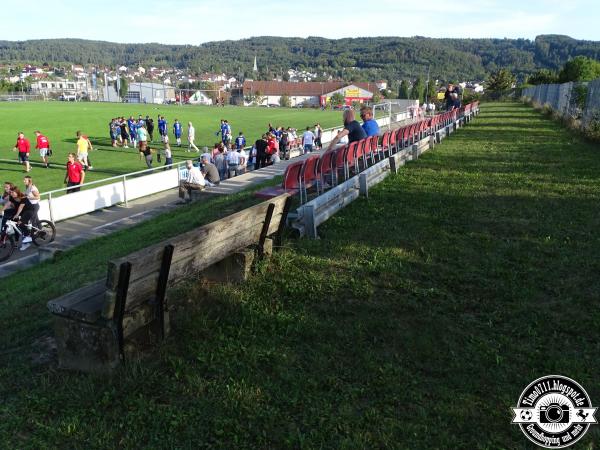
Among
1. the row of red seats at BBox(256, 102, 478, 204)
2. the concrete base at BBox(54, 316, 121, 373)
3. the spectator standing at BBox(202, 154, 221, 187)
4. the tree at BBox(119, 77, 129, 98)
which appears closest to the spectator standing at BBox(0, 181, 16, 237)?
the spectator standing at BBox(202, 154, 221, 187)

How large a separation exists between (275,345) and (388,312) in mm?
1024

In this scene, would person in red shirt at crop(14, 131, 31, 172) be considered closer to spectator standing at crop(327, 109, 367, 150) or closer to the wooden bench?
spectator standing at crop(327, 109, 367, 150)

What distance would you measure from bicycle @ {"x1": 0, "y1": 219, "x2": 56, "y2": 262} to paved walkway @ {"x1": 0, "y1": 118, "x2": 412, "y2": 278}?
155mm

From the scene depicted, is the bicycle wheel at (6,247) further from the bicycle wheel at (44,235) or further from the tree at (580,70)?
the tree at (580,70)

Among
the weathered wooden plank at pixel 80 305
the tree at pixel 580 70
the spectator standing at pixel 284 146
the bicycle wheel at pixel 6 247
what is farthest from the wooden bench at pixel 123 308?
the tree at pixel 580 70

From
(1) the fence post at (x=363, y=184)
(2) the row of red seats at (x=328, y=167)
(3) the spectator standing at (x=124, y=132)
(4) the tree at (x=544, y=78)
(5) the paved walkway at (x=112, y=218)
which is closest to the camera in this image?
(2) the row of red seats at (x=328, y=167)

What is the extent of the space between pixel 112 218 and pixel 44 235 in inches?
93.0

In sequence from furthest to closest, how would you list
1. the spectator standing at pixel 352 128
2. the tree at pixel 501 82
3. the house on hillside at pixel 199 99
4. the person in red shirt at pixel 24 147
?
the house on hillside at pixel 199 99 < the tree at pixel 501 82 < the person in red shirt at pixel 24 147 < the spectator standing at pixel 352 128

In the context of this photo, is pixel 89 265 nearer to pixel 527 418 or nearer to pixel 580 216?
pixel 527 418

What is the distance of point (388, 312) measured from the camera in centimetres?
412

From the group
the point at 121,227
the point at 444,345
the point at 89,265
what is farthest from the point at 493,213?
the point at 121,227

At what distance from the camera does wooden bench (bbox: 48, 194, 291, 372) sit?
3.18 metres

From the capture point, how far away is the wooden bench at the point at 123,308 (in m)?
3.18

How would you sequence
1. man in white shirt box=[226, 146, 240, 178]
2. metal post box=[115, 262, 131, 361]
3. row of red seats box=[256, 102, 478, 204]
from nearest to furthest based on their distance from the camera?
metal post box=[115, 262, 131, 361], row of red seats box=[256, 102, 478, 204], man in white shirt box=[226, 146, 240, 178]
